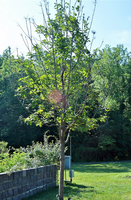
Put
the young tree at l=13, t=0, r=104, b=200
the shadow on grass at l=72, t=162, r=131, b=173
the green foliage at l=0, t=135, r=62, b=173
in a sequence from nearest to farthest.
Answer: the young tree at l=13, t=0, r=104, b=200
the green foliage at l=0, t=135, r=62, b=173
the shadow on grass at l=72, t=162, r=131, b=173

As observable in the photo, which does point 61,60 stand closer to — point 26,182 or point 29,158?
point 26,182

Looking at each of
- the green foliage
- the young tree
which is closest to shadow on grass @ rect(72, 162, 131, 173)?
the green foliage

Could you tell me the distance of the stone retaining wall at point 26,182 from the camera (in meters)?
5.22

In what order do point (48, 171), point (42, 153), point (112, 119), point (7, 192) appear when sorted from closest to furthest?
point (7, 192), point (48, 171), point (42, 153), point (112, 119)

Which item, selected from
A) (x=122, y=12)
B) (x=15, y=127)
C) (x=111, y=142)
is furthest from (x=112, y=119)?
(x=122, y=12)

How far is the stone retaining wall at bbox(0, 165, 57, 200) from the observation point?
522 cm

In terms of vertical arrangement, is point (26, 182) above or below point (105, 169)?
above

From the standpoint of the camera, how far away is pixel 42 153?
789cm

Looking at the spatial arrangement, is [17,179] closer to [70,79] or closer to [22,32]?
[70,79]

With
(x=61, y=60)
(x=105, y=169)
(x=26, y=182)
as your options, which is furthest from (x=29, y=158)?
(x=105, y=169)

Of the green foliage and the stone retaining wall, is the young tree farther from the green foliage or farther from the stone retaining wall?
the green foliage

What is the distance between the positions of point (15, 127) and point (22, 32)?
2005cm

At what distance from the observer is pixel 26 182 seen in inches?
239

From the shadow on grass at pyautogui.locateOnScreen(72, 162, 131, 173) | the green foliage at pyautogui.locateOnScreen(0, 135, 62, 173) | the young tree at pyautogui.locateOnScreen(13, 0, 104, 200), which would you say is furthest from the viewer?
the shadow on grass at pyautogui.locateOnScreen(72, 162, 131, 173)
